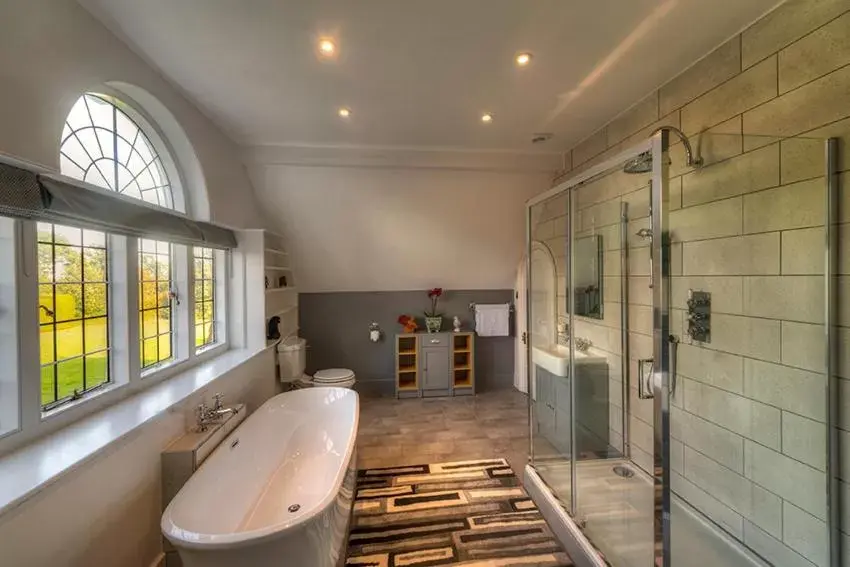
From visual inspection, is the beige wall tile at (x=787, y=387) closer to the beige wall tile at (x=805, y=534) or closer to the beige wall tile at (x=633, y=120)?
the beige wall tile at (x=805, y=534)

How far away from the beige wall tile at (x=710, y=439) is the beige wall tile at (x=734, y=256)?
0.84 metres

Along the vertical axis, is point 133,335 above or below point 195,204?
below

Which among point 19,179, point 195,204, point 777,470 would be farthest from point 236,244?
point 777,470

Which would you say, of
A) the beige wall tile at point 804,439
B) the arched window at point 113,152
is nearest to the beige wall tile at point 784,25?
the beige wall tile at point 804,439

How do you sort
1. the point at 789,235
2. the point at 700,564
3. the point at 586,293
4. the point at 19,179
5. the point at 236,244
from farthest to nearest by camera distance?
the point at 236,244, the point at 586,293, the point at 700,564, the point at 789,235, the point at 19,179

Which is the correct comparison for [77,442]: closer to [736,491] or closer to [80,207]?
[80,207]

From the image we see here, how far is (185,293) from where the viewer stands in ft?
8.37

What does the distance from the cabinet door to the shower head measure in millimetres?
3010

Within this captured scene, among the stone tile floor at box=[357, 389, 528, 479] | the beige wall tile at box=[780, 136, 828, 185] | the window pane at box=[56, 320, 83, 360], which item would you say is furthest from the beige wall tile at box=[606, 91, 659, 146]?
the window pane at box=[56, 320, 83, 360]

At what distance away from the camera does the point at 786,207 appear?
1.59 metres

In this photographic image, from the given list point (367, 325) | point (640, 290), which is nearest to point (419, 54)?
point (640, 290)

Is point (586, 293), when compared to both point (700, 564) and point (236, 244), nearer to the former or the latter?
point (700, 564)

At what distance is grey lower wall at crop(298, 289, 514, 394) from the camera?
14.8 feet

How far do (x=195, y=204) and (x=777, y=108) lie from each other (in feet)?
11.2
